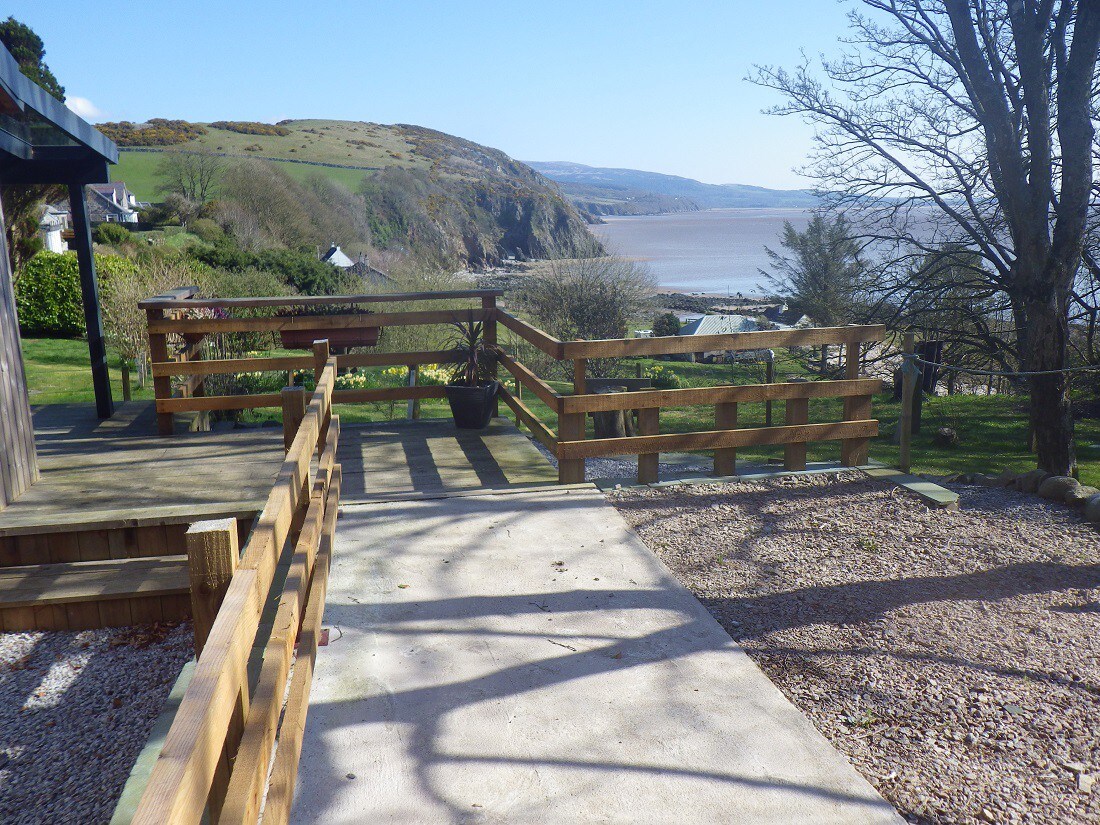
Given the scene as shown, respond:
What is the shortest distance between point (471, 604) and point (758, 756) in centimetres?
162

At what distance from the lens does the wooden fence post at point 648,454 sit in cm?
609

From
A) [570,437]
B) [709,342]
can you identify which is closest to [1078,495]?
[709,342]

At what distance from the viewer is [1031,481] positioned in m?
6.11

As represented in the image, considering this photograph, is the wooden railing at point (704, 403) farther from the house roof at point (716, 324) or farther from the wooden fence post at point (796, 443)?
the house roof at point (716, 324)

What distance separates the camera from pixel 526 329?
680 cm

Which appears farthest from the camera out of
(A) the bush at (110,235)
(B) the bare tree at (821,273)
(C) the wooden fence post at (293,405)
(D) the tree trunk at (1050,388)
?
(A) the bush at (110,235)

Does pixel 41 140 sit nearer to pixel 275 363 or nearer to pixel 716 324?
pixel 275 363

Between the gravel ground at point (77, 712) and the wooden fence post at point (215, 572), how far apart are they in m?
1.84

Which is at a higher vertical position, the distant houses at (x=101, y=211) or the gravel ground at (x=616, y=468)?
the distant houses at (x=101, y=211)

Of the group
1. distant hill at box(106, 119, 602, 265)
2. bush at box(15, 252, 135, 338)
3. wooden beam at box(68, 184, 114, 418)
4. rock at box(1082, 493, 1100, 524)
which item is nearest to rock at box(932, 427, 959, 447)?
rock at box(1082, 493, 1100, 524)

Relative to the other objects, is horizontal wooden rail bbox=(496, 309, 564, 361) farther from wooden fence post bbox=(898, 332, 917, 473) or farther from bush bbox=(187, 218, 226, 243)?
bush bbox=(187, 218, 226, 243)

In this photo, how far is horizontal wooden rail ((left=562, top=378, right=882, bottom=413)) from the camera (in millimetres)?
5926

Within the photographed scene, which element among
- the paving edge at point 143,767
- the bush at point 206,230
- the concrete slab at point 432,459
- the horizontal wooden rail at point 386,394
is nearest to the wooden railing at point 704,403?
the concrete slab at point 432,459

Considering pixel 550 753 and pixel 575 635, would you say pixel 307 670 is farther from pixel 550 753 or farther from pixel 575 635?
pixel 575 635
